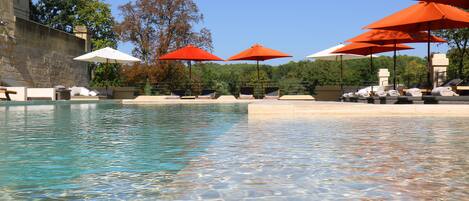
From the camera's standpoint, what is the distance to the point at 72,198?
3234 mm

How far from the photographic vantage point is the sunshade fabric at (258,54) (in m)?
21.0

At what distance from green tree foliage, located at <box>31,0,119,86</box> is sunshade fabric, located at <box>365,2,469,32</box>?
89.3 feet

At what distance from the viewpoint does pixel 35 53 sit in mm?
23422

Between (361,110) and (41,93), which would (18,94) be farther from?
(361,110)

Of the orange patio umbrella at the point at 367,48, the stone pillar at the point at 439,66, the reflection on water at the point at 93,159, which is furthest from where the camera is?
the stone pillar at the point at 439,66

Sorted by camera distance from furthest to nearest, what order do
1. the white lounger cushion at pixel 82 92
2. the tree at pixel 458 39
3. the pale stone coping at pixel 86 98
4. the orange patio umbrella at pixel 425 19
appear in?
the tree at pixel 458 39, the white lounger cushion at pixel 82 92, the pale stone coping at pixel 86 98, the orange patio umbrella at pixel 425 19

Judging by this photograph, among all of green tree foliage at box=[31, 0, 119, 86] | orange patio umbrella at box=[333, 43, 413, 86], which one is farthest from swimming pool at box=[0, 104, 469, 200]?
green tree foliage at box=[31, 0, 119, 86]

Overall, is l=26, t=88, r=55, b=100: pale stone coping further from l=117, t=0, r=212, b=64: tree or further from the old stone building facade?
l=117, t=0, r=212, b=64: tree

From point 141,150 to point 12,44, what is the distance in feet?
59.3

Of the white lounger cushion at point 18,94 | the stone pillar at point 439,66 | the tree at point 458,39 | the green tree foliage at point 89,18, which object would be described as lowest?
the white lounger cushion at point 18,94

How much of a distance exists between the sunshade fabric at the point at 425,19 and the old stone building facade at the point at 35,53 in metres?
15.7

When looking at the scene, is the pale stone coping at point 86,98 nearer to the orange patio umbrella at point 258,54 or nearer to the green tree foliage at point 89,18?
the orange patio umbrella at point 258,54

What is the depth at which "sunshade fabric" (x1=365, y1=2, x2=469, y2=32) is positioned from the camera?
36.3ft

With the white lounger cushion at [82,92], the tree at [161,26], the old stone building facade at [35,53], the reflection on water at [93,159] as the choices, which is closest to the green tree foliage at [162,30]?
the tree at [161,26]
